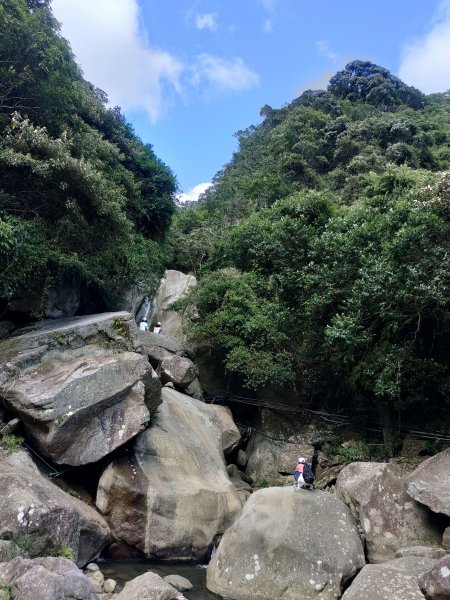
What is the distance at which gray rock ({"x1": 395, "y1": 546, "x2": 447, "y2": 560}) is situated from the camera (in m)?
9.68

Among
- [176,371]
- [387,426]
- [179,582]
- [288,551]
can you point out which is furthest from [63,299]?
[387,426]

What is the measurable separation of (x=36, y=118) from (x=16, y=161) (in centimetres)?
350

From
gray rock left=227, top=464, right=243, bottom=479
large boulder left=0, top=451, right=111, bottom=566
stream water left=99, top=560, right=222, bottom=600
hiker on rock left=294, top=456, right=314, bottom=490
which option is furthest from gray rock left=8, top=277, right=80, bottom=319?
hiker on rock left=294, top=456, right=314, bottom=490

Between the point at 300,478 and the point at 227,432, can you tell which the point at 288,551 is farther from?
the point at 227,432

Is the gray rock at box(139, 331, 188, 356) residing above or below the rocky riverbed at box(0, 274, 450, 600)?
above

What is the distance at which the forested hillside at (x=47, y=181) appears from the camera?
13352 millimetres

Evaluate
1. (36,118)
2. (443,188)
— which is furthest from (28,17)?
(443,188)

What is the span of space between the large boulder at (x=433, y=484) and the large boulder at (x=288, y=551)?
1709 millimetres

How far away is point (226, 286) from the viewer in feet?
65.4

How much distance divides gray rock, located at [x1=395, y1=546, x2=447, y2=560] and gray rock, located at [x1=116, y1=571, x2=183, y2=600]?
5.28 m

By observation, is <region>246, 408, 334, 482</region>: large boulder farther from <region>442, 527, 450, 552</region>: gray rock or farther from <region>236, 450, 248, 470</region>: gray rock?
<region>442, 527, 450, 552</region>: gray rock

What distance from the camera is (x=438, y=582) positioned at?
6340 mm

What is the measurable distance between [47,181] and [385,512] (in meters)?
13.2

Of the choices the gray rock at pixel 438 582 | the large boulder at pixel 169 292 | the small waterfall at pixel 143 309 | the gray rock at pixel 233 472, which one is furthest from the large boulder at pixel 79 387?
the large boulder at pixel 169 292
